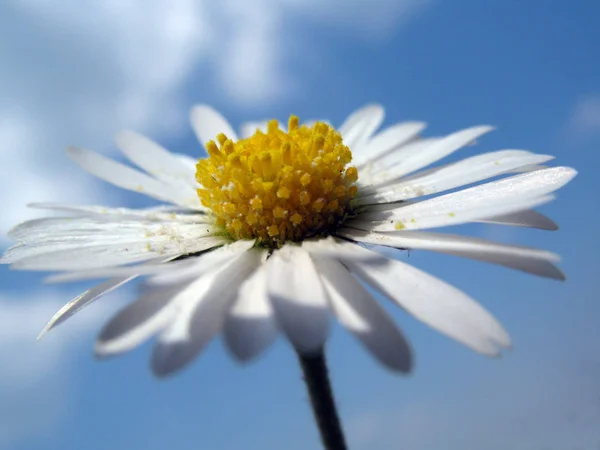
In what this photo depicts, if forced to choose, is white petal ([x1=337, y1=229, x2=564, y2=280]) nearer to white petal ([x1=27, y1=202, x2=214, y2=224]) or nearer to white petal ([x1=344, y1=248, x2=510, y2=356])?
white petal ([x1=344, y1=248, x2=510, y2=356])

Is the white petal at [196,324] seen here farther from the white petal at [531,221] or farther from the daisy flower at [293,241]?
the white petal at [531,221]

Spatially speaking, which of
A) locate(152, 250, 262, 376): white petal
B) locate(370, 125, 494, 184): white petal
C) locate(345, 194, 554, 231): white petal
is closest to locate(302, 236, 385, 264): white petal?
locate(345, 194, 554, 231): white petal

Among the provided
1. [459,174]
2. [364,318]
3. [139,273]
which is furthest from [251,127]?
[364,318]

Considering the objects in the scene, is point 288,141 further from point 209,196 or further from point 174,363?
point 174,363

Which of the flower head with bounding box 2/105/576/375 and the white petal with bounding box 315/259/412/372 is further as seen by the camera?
the flower head with bounding box 2/105/576/375

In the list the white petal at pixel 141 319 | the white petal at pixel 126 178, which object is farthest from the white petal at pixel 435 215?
the white petal at pixel 126 178

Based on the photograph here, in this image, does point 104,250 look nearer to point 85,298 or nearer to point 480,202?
point 85,298
